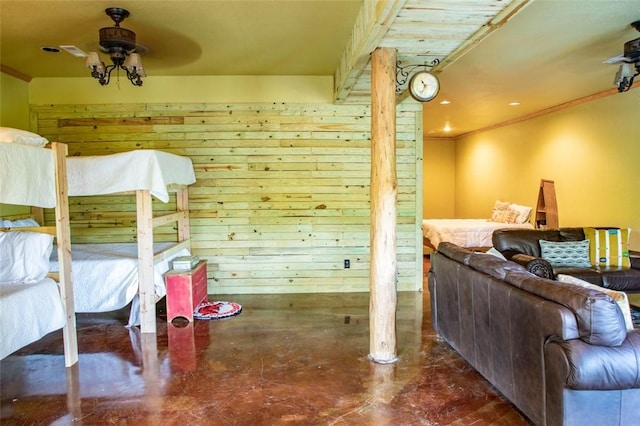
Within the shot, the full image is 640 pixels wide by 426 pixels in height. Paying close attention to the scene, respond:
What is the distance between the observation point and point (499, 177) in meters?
8.50

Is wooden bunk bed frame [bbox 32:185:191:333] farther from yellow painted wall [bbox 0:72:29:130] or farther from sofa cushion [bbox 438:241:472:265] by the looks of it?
sofa cushion [bbox 438:241:472:265]

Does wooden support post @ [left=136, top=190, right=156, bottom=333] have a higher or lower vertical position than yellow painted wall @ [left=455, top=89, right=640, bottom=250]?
lower

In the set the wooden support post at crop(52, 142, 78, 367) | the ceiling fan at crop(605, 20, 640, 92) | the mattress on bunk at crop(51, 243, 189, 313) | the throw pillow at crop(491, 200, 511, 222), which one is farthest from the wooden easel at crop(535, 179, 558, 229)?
the wooden support post at crop(52, 142, 78, 367)

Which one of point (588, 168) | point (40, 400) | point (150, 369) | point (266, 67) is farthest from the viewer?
point (588, 168)

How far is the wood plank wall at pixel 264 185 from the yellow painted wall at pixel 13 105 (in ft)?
0.44

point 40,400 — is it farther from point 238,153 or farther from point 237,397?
point 238,153

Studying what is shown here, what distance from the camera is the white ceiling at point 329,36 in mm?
2760

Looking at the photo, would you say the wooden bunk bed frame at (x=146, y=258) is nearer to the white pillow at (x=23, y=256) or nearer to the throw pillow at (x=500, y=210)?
the white pillow at (x=23, y=256)

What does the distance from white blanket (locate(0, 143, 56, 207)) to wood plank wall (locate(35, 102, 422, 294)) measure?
223 cm

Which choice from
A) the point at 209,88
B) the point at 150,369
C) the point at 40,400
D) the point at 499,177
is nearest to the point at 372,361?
the point at 150,369

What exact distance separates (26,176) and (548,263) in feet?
15.0

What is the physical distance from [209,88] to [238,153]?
2.91 ft

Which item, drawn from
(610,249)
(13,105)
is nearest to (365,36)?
(610,249)

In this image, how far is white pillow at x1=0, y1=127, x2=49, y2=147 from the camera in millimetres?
2611
